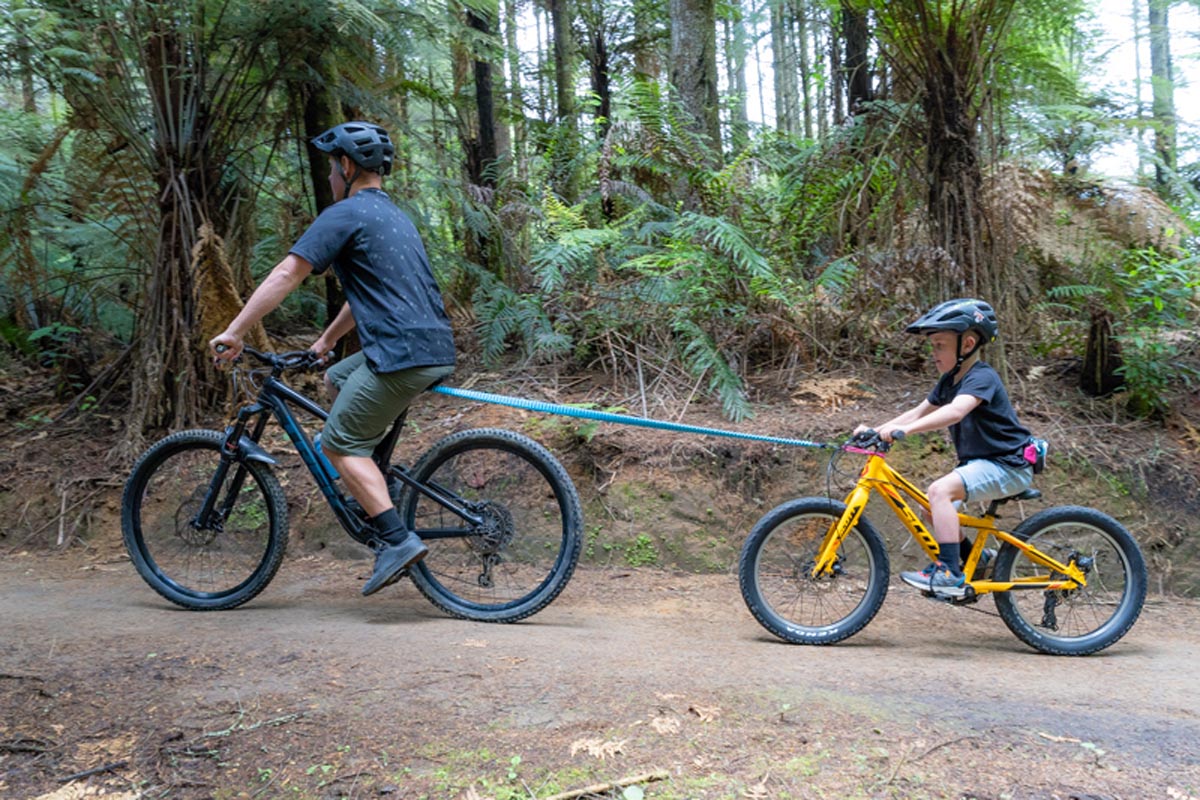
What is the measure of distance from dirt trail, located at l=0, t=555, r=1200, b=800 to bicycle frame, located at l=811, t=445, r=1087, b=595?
0.38m

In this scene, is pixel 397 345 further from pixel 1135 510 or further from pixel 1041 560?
pixel 1135 510

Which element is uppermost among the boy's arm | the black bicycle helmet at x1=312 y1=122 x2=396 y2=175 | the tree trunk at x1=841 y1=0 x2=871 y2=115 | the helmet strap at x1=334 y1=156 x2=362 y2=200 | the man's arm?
the tree trunk at x1=841 y1=0 x2=871 y2=115

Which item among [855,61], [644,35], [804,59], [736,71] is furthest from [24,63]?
[736,71]

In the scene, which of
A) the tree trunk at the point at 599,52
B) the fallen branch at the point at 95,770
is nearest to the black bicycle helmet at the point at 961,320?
the fallen branch at the point at 95,770

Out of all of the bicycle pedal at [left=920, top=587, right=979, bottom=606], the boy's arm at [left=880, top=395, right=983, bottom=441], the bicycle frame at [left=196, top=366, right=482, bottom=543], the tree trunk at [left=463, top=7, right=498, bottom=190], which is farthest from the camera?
the tree trunk at [left=463, top=7, right=498, bottom=190]

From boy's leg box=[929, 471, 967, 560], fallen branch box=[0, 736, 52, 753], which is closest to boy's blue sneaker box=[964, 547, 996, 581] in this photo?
boy's leg box=[929, 471, 967, 560]

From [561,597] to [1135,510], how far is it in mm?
4004

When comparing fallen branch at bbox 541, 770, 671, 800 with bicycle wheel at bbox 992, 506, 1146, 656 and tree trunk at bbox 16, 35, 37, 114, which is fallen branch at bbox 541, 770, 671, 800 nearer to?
bicycle wheel at bbox 992, 506, 1146, 656

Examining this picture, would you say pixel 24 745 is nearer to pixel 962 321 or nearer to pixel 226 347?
pixel 226 347

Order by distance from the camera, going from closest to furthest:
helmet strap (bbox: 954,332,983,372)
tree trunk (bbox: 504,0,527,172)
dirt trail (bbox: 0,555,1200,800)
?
dirt trail (bbox: 0,555,1200,800), helmet strap (bbox: 954,332,983,372), tree trunk (bbox: 504,0,527,172)

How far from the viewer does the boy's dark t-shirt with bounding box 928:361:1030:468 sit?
4.18 metres

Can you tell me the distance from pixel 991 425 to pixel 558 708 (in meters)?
2.69

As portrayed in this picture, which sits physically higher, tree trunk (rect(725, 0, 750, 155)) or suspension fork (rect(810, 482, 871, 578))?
tree trunk (rect(725, 0, 750, 155))

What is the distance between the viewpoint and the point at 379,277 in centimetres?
404
